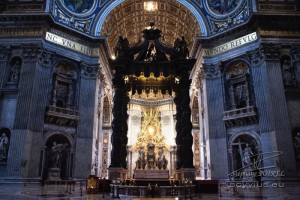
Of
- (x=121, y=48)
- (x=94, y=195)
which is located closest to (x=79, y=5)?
(x=121, y=48)

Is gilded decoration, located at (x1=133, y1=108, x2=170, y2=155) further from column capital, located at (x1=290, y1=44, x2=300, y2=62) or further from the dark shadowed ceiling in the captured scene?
column capital, located at (x1=290, y1=44, x2=300, y2=62)

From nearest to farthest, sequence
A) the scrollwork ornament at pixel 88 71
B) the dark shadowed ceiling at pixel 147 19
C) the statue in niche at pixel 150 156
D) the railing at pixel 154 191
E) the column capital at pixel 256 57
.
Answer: the railing at pixel 154 191 → the column capital at pixel 256 57 → the scrollwork ornament at pixel 88 71 → the dark shadowed ceiling at pixel 147 19 → the statue in niche at pixel 150 156

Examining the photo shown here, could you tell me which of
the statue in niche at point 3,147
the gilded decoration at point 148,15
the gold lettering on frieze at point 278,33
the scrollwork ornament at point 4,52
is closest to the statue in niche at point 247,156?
the gold lettering on frieze at point 278,33

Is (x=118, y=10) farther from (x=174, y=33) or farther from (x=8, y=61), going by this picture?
(x=8, y=61)

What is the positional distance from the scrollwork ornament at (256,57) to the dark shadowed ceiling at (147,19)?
393cm

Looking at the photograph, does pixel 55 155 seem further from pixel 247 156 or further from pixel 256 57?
pixel 256 57

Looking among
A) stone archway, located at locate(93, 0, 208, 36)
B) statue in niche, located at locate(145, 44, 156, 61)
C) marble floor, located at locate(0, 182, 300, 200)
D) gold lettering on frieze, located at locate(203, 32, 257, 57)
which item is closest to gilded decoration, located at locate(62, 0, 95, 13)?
stone archway, located at locate(93, 0, 208, 36)

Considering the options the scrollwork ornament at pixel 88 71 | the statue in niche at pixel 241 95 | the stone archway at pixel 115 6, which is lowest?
the statue in niche at pixel 241 95

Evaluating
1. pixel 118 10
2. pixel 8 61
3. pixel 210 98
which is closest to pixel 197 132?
pixel 210 98

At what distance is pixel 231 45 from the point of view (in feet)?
47.6

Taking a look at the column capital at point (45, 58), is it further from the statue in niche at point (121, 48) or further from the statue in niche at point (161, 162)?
the statue in niche at point (161, 162)

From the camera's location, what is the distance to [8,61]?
42.3ft

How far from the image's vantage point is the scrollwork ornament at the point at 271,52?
12.9m

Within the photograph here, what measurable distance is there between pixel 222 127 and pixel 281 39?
540cm
